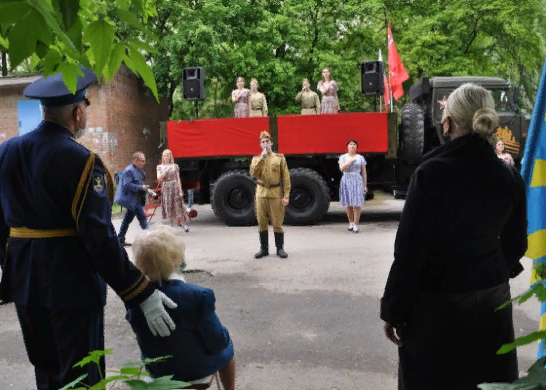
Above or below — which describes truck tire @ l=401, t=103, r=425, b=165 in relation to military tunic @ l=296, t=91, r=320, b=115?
below

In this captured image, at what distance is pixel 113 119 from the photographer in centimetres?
1980

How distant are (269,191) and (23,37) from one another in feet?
22.7

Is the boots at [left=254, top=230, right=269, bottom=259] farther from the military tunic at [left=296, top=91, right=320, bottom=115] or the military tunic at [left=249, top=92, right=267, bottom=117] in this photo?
the military tunic at [left=296, top=91, right=320, bottom=115]

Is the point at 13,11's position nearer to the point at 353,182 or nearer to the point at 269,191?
the point at 269,191

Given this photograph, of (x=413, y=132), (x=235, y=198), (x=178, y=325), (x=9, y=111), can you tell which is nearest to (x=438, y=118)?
(x=413, y=132)

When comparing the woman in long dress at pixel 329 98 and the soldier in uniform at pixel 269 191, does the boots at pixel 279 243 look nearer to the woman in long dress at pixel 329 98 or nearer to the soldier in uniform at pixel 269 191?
the soldier in uniform at pixel 269 191

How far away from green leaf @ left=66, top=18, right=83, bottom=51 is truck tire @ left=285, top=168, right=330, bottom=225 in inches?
→ 411

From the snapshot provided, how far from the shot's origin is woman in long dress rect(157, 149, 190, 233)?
431 inches

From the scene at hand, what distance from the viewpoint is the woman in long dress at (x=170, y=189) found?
1094 centimetres

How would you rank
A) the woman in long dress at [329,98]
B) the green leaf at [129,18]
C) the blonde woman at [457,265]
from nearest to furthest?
the green leaf at [129,18], the blonde woman at [457,265], the woman in long dress at [329,98]

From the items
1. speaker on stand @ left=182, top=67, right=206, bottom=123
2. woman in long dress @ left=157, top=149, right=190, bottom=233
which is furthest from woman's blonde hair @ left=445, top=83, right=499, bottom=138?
speaker on stand @ left=182, top=67, right=206, bottom=123

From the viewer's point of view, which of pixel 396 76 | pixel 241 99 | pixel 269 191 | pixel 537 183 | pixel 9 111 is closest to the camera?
pixel 537 183

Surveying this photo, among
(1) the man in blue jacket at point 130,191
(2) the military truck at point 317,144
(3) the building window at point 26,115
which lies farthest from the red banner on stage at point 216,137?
(3) the building window at point 26,115

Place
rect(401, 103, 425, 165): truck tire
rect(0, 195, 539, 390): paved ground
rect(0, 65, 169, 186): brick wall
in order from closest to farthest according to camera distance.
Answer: rect(0, 195, 539, 390): paved ground → rect(401, 103, 425, 165): truck tire → rect(0, 65, 169, 186): brick wall
